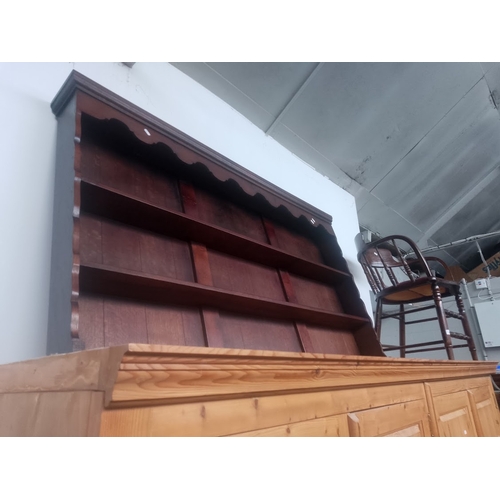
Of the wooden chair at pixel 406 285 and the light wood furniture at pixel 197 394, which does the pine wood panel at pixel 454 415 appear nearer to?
the light wood furniture at pixel 197 394

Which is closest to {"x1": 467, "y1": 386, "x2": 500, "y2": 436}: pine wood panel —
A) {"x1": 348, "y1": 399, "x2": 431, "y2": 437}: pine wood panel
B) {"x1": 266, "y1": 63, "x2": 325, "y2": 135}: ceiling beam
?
{"x1": 348, "y1": 399, "x2": 431, "y2": 437}: pine wood panel

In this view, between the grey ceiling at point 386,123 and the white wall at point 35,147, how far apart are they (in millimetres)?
231

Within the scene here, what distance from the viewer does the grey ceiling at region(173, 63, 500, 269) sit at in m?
2.09

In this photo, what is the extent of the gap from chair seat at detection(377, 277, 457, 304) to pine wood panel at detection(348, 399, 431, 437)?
3.36 feet

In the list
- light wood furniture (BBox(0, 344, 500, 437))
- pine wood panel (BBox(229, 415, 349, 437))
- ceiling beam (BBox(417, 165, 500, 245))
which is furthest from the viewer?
ceiling beam (BBox(417, 165, 500, 245))

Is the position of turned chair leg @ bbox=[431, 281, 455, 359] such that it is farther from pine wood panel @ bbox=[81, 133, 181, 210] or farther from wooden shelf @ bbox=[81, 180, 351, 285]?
pine wood panel @ bbox=[81, 133, 181, 210]

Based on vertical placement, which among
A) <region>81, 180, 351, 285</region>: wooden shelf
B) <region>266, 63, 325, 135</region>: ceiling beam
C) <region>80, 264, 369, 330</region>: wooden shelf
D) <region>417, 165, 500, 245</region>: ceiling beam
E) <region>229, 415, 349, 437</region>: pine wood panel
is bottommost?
<region>229, 415, 349, 437</region>: pine wood panel

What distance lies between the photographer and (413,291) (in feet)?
7.06

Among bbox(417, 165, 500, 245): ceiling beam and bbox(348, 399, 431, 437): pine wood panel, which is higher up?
bbox(417, 165, 500, 245): ceiling beam

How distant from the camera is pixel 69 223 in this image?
979mm

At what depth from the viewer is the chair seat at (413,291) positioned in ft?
6.66
